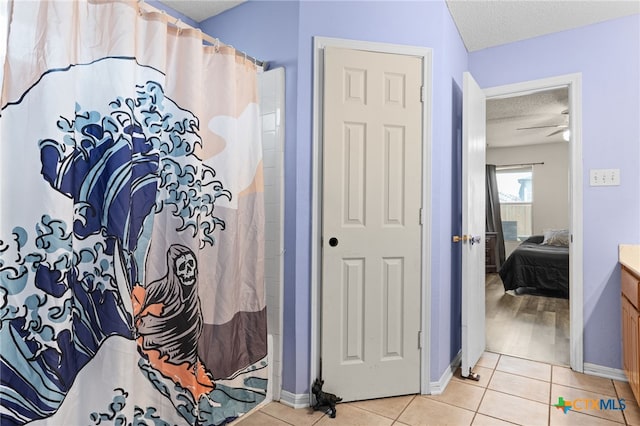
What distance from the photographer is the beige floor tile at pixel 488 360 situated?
2654mm

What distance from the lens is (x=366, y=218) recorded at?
214 cm

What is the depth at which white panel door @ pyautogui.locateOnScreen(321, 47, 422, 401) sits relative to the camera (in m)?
2.09

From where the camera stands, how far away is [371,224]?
2141 millimetres

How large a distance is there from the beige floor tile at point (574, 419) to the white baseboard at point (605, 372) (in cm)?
64

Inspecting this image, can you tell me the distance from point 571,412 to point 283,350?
165 cm

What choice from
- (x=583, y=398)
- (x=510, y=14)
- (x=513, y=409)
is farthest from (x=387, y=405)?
(x=510, y=14)

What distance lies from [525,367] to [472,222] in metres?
1.12

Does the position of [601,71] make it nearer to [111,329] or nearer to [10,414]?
[111,329]

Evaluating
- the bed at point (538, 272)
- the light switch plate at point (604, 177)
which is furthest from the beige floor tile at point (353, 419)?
the bed at point (538, 272)

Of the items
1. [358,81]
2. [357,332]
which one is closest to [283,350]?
[357,332]

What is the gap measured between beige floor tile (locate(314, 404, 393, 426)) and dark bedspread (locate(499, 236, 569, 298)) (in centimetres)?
359

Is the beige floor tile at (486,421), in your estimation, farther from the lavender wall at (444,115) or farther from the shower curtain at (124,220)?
the shower curtain at (124,220)

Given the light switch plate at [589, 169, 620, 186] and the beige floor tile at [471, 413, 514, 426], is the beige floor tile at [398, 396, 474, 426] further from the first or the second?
the light switch plate at [589, 169, 620, 186]

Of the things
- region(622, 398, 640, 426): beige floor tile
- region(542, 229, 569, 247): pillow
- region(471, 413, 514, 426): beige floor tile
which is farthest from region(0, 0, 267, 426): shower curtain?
region(542, 229, 569, 247): pillow
